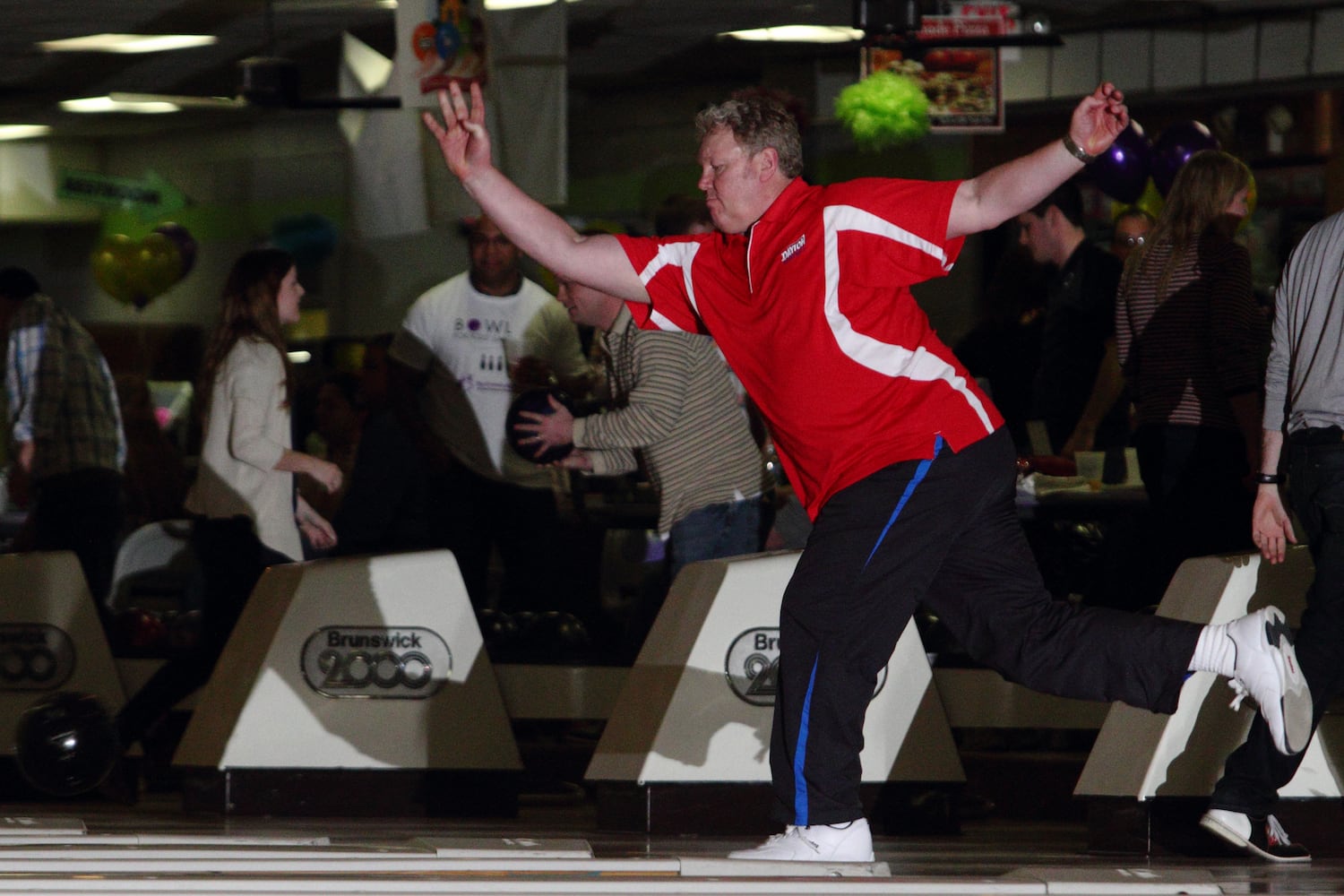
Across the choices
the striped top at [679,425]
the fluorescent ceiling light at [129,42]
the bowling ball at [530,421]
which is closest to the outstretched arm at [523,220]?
the striped top at [679,425]

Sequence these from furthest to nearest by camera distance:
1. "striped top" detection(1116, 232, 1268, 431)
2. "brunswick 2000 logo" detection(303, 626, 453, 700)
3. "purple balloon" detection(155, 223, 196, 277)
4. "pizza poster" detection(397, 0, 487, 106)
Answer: "purple balloon" detection(155, 223, 196, 277) < "pizza poster" detection(397, 0, 487, 106) < "striped top" detection(1116, 232, 1268, 431) < "brunswick 2000 logo" detection(303, 626, 453, 700)

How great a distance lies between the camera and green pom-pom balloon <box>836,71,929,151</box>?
776 cm

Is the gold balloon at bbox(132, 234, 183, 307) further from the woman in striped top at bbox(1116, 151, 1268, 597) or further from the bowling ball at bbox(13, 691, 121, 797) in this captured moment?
the woman in striped top at bbox(1116, 151, 1268, 597)

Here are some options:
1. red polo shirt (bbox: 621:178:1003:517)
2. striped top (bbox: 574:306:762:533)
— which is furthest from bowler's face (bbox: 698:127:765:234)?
striped top (bbox: 574:306:762:533)

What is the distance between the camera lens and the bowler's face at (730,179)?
3518 mm

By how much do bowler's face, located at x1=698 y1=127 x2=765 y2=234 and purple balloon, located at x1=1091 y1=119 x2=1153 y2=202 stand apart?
155 inches

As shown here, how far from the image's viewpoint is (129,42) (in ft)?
37.5

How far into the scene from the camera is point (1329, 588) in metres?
3.81

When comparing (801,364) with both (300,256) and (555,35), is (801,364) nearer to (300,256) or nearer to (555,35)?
(555,35)

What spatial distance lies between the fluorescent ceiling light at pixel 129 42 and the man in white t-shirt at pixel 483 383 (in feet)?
16.3

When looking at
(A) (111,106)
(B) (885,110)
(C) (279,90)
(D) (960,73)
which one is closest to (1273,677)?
(B) (885,110)

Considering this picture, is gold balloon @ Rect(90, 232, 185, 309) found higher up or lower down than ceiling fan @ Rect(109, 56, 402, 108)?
lower down

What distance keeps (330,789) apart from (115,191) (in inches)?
441

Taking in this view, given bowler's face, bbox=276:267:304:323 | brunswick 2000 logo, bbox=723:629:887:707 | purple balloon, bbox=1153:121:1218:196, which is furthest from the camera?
purple balloon, bbox=1153:121:1218:196
